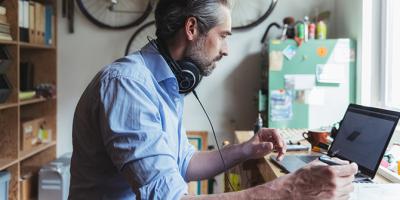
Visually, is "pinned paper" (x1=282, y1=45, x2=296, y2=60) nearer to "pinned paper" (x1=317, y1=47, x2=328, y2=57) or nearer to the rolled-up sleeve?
"pinned paper" (x1=317, y1=47, x2=328, y2=57)

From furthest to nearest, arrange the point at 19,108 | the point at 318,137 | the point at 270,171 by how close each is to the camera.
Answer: the point at 19,108 → the point at 318,137 → the point at 270,171

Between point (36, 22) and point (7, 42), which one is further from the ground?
point (36, 22)

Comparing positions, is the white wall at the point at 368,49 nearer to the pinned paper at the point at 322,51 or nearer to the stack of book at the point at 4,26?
the pinned paper at the point at 322,51

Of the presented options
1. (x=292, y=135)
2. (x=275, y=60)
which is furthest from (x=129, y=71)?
(x=275, y=60)

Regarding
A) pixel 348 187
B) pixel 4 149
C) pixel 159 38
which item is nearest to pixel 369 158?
pixel 348 187

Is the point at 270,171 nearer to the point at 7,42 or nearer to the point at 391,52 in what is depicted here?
the point at 391,52

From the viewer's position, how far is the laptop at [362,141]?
128cm

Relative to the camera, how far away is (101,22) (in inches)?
116

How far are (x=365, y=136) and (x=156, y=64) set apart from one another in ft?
2.66

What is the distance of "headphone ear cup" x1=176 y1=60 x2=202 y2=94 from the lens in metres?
1.17

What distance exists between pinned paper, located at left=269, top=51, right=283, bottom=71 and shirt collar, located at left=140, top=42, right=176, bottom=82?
148 cm

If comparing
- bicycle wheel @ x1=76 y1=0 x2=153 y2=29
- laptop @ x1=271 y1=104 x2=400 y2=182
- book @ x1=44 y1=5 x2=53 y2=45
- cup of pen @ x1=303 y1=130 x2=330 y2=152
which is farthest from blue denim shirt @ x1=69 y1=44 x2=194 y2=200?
book @ x1=44 y1=5 x2=53 y2=45

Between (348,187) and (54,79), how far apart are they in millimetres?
2593

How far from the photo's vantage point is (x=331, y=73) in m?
2.48
